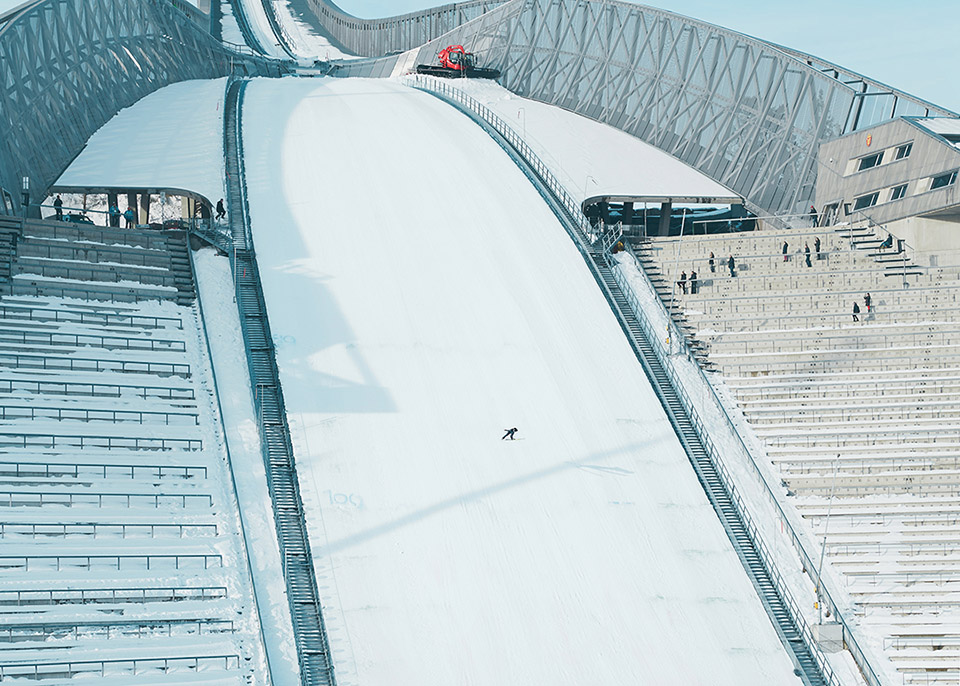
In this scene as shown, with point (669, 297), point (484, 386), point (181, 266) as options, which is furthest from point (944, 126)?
point (181, 266)

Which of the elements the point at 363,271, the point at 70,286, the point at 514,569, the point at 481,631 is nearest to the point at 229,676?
the point at 481,631

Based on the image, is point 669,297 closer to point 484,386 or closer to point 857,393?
point 857,393

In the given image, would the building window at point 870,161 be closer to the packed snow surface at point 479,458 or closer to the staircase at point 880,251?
the staircase at point 880,251

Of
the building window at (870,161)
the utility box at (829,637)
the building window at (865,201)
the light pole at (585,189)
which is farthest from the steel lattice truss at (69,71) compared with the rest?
the building window at (870,161)

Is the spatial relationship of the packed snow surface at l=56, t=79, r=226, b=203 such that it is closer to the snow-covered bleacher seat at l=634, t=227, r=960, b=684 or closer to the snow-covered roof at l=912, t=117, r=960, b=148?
the snow-covered bleacher seat at l=634, t=227, r=960, b=684

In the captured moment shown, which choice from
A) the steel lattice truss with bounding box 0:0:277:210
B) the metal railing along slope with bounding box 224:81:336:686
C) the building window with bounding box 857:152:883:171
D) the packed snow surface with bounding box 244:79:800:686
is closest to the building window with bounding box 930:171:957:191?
the building window with bounding box 857:152:883:171

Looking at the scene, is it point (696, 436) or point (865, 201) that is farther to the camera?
point (865, 201)
